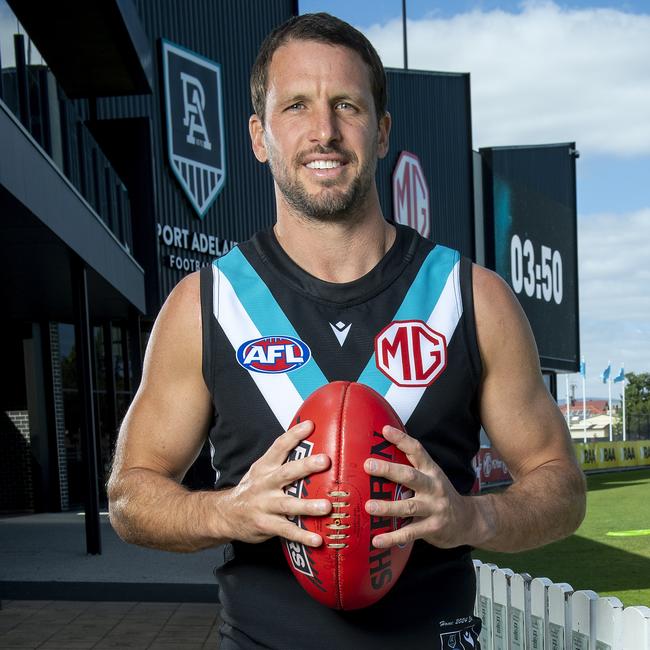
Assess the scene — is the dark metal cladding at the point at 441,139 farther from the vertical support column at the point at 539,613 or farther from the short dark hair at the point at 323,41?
the short dark hair at the point at 323,41

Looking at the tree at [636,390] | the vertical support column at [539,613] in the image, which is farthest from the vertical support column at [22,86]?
the tree at [636,390]

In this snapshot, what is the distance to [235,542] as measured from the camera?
2443 millimetres

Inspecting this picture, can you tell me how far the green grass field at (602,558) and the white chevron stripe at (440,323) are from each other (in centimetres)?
864

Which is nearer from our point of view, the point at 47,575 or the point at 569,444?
the point at 569,444

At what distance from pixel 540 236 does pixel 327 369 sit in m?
40.5

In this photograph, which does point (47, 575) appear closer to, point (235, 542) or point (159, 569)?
point (159, 569)

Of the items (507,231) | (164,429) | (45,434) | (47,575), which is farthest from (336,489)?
(507,231)

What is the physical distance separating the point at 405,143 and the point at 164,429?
32.3m

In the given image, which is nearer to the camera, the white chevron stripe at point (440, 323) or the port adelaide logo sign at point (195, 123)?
the white chevron stripe at point (440, 323)

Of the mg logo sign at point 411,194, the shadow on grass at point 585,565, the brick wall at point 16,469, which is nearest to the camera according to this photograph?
the shadow on grass at point 585,565

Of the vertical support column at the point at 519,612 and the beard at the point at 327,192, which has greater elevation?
the beard at the point at 327,192

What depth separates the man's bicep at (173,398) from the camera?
99.2 inches

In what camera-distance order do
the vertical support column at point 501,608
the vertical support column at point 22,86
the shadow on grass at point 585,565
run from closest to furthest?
the vertical support column at point 501,608 → the vertical support column at point 22,86 → the shadow on grass at point 585,565

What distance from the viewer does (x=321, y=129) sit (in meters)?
2.44
